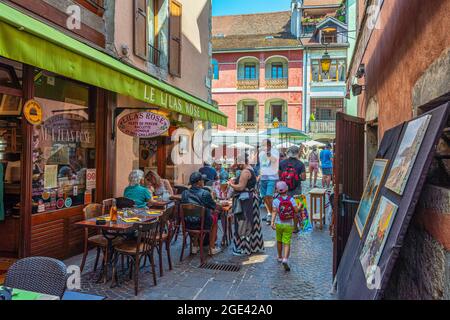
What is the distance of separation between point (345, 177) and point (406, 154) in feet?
8.40

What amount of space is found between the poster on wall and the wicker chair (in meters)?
3.14

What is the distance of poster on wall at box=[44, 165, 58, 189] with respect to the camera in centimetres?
564

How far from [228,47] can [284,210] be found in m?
25.4

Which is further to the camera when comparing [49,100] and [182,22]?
[182,22]

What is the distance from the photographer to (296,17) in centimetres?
2858

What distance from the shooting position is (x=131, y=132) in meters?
6.46

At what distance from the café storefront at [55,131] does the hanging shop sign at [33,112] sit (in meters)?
0.01

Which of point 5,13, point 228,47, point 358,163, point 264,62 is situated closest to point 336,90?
point 264,62

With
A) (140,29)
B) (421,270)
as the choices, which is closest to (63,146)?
(140,29)

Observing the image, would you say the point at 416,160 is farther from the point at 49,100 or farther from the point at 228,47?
the point at 228,47

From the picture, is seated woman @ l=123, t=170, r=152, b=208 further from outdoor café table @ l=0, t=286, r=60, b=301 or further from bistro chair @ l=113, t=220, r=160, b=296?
outdoor café table @ l=0, t=286, r=60, b=301

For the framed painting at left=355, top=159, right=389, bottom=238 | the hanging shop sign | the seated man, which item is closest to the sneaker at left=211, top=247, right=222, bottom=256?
the seated man

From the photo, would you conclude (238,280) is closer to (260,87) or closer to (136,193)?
(136,193)

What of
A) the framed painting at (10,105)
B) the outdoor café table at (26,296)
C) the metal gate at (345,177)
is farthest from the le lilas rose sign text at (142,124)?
the outdoor café table at (26,296)
